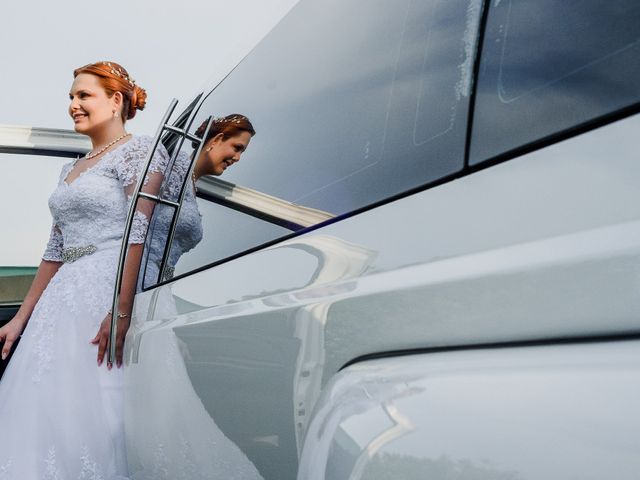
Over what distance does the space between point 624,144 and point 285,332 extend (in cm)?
52

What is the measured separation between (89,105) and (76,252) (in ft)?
2.25

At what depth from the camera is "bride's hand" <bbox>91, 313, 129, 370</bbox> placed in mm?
1812

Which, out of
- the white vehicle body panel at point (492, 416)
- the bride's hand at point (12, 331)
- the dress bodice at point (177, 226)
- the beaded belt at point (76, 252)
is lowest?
the white vehicle body panel at point (492, 416)

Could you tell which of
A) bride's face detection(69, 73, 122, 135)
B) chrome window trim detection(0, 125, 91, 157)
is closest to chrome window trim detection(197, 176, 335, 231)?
bride's face detection(69, 73, 122, 135)

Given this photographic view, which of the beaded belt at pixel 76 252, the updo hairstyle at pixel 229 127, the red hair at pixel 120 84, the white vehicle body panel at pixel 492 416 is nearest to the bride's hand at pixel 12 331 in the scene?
the beaded belt at pixel 76 252

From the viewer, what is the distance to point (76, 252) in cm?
240

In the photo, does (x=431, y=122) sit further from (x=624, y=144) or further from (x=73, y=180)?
(x=73, y=180)

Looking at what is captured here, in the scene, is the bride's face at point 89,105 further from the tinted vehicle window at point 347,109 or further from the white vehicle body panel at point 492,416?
the white vehicle body panel at point 492,416

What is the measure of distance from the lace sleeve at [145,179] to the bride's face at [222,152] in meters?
0.35

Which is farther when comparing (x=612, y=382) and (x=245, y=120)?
(x=245, y=120)

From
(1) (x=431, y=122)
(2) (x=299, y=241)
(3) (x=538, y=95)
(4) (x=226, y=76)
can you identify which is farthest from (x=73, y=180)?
(3) (x=538, y=95)

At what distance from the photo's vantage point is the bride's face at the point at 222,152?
4.74 ft

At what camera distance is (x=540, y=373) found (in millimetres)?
554

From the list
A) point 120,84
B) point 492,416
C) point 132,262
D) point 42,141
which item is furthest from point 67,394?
point 42,141
